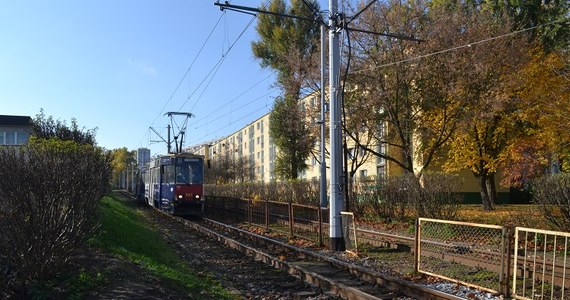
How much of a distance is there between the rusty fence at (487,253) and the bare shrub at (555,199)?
3.00 ft

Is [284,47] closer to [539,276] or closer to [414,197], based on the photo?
[414,197]

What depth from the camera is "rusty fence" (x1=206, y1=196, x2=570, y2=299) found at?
8188mm

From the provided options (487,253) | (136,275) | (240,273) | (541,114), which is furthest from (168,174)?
(487,253)

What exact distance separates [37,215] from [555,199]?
11.7 metres

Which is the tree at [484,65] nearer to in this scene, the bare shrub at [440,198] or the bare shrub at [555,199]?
the bare shrub at [440,198]

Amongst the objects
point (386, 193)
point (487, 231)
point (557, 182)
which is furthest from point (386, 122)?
point (487, 231)

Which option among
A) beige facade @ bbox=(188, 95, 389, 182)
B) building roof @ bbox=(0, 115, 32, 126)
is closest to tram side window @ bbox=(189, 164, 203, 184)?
building roof @ bbox=(0, 115, 32, 126)

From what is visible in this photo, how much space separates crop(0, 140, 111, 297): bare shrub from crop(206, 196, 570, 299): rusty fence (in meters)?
6.32

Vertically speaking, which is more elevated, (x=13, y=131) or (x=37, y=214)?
(x=13, y=131)

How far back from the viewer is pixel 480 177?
104ft

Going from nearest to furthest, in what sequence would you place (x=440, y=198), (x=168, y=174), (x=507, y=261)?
(x=507, y=261)
(x=440, y=198)
(x=168, y=174)

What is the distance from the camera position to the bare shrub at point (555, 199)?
12.8 m

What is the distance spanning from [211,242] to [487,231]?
33.9 ft

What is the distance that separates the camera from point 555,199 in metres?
13.0
